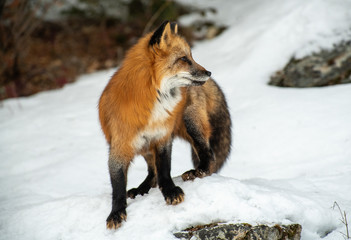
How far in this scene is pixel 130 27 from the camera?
11.3 meters

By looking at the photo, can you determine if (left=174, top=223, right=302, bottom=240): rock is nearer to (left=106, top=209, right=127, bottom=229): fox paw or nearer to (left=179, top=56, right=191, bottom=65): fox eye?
(left=106, top=209, right=127, bottom=229): fox paw

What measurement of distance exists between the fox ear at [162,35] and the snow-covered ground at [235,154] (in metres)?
1.25

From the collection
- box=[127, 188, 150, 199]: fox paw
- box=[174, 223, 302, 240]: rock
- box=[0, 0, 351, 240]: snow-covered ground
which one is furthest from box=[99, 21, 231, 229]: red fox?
box=[127, 188, 150, 199]: fox paw

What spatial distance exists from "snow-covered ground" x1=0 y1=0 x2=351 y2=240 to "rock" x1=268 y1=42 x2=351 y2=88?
0.21 m

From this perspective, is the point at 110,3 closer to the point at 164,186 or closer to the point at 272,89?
the point at 272,89

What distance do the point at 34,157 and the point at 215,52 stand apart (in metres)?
4.62

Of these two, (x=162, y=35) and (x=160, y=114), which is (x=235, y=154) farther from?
(x=162, y=35)

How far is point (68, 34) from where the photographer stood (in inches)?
451

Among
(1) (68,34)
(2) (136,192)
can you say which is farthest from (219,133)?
(1) (68,34)

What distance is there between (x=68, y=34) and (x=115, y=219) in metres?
9.72

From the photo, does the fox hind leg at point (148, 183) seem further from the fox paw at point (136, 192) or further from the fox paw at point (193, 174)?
the fox paw at point (193, 174)

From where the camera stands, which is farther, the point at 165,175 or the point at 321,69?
the point at 321,69

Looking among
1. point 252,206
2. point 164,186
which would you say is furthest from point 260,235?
point 164,186

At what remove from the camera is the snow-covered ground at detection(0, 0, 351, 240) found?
9.48 ft
